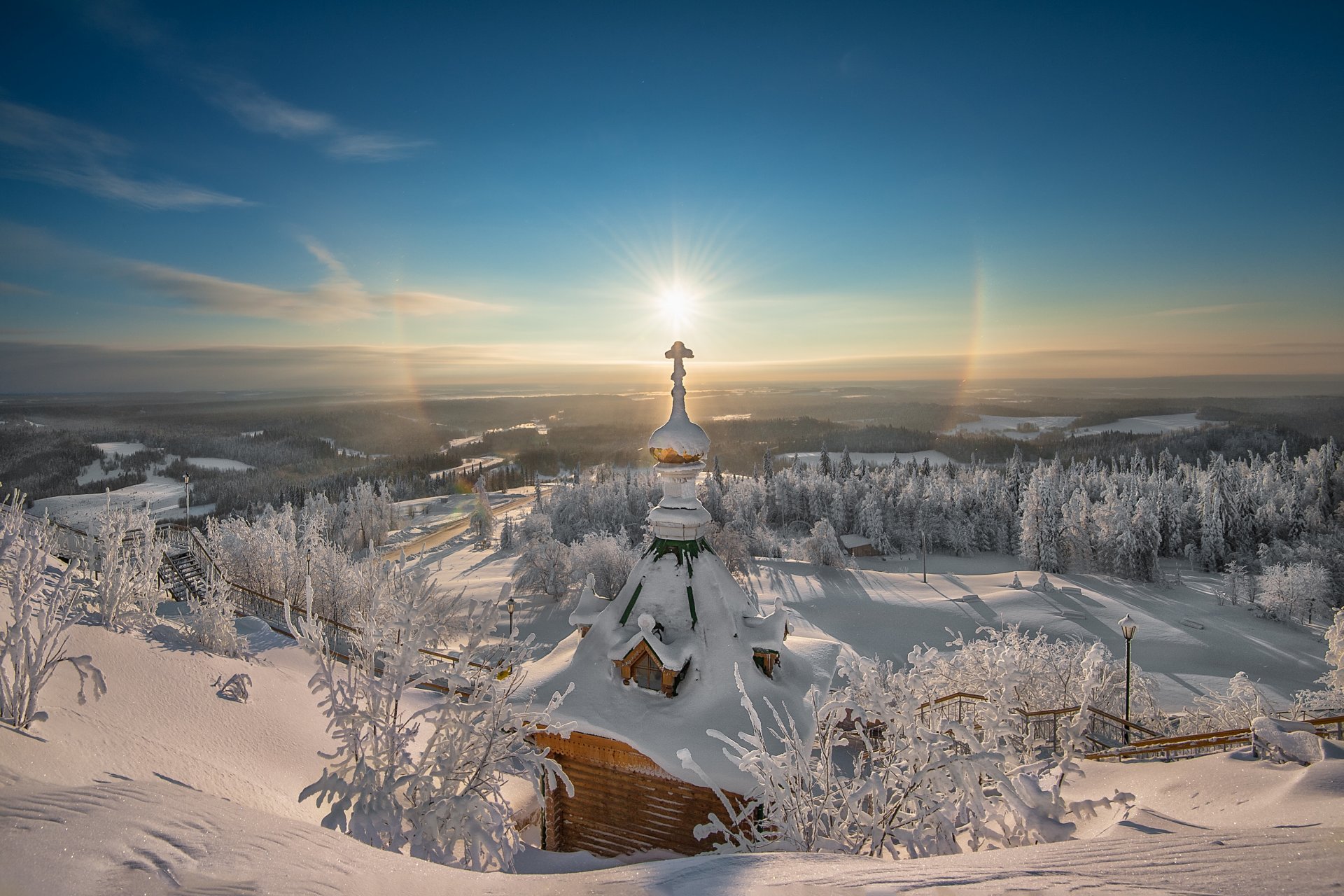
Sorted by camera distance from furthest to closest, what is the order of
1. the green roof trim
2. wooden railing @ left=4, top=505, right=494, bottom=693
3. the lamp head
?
1. wooden railing @ left=4, top=505, right=494, bottom=693
2. the lamp head
3. the green roof trim

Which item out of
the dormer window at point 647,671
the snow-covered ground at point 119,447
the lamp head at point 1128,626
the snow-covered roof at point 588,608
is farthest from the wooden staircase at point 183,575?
the snow-covered ground at point 119,447

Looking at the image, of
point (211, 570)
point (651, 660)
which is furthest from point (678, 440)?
point (211, 570)

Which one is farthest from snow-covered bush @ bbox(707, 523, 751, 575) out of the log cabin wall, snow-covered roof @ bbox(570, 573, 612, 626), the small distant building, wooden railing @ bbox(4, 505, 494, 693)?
the log cabin wall

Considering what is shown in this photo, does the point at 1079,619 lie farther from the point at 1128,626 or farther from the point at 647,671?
the point at 647,671

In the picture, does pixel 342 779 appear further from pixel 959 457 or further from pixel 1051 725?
pixel 959 457

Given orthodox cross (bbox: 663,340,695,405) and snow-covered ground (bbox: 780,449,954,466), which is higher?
orthodox cross (bbox: 663,340,695,405)

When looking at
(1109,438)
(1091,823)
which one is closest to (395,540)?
(1091,823)

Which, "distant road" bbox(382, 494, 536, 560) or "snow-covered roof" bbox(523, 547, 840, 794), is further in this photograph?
"distant road" bbox(382, 494, 536, 560)

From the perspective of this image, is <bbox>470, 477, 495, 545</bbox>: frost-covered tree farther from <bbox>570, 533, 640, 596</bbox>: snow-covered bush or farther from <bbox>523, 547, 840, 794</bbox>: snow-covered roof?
<bbox>523, 547, 840, 794</bbox>: snow-covered roof
